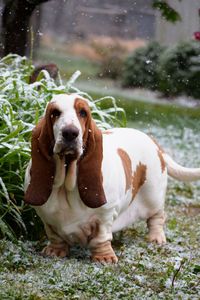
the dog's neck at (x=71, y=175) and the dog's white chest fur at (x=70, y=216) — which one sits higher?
the dog's neck at (x=71, y=175)

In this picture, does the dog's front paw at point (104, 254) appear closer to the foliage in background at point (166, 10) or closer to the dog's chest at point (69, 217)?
the dog's chest at point (69, 217)

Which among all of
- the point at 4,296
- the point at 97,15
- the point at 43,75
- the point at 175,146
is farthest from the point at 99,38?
the point at 4,296

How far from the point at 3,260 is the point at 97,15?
1121 inches

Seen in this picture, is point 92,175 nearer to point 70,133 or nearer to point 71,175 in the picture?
point 71,175

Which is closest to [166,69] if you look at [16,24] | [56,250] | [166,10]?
[16,24]

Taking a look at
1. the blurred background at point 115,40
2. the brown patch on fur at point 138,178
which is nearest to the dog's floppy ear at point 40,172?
the brown patch on fur at point 138,178

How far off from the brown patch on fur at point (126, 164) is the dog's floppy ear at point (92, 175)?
43 cm

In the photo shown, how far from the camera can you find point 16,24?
794 centimetres

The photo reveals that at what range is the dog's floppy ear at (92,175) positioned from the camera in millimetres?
4879

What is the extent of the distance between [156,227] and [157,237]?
3.9 inches

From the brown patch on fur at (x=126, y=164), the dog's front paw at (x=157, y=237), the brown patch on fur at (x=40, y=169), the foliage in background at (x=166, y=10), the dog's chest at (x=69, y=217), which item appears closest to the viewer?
the brown patch on fur at (x=40, y=169)

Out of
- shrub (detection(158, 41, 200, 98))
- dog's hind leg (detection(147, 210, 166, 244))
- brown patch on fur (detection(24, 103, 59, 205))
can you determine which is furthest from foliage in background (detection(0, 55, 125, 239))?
shrub (detection(158, 41, 200, 98))

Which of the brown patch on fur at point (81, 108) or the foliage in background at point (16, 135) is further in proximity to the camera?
the foliage in background at point (16, 135)

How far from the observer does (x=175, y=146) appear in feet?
36.0
